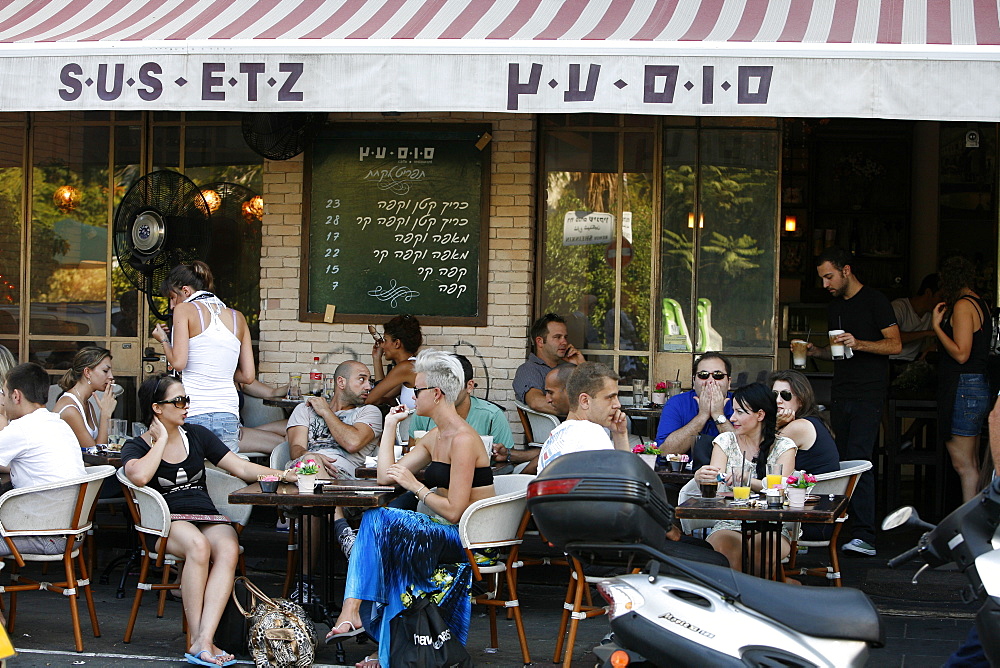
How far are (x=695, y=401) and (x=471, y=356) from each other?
1.91m

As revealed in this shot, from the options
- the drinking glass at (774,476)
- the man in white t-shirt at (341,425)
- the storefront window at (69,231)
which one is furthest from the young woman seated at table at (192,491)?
the storefront window at (69,231)

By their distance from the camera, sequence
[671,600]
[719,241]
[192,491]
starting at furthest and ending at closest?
[719,241] → [192,491] → [671,600]

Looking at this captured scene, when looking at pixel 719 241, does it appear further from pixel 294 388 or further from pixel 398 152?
pixel 294 388

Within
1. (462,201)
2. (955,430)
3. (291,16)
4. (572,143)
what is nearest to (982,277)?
(955,430)

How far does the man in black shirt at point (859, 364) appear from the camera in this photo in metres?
7.51

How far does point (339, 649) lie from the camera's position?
5613 mm

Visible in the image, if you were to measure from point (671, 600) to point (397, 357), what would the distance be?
470cm

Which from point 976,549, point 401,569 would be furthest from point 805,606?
point 401,569

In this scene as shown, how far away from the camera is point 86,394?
23.9 ft

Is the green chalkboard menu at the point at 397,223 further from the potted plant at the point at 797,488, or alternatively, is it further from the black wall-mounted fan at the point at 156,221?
the potted plant at the point at 797,488

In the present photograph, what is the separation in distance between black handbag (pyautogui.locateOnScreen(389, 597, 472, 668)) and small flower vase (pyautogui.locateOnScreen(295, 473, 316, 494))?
2.48ft

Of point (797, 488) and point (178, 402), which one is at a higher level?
point (178, 402)

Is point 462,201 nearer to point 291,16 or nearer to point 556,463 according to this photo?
point 291,16

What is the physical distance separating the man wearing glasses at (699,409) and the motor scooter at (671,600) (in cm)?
286
